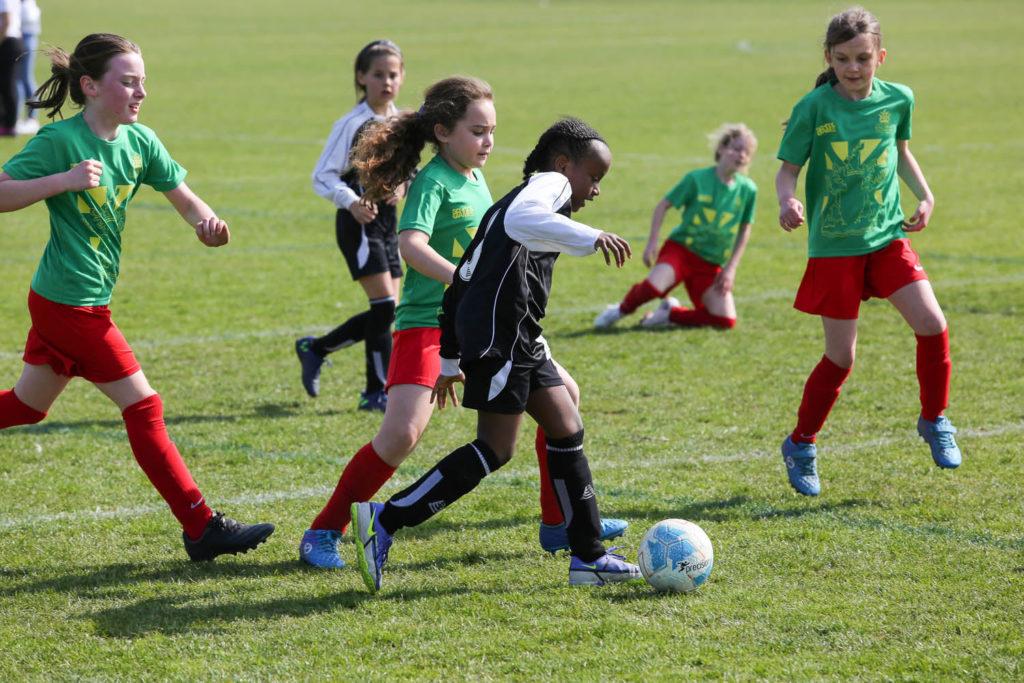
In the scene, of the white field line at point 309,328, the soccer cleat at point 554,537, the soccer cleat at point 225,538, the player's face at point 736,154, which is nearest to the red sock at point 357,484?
the soccer cleat at point 225,538

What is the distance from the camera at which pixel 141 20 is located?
47.2m

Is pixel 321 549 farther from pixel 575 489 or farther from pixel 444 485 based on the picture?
pixel 575 489

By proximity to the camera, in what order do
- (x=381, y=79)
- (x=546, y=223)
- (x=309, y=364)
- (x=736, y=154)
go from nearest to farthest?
(x=546, y=223) < (x=381, y=79) < (x=309, y=364) < (x=736, y=154)

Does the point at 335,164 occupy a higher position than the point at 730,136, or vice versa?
the point at 335,164

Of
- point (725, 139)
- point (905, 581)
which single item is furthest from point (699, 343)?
point (905, 581)

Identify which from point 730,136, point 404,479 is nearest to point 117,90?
point 404,479

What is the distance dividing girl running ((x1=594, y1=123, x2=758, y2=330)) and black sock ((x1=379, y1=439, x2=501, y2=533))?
4.93 metres

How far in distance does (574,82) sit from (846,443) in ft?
73.8

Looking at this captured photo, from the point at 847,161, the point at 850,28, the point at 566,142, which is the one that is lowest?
the point at 847,161

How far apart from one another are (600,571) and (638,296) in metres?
5.10

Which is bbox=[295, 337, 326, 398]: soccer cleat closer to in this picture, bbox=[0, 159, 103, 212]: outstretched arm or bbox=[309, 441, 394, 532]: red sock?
bbox=[309, 441, 394, 532]: red sock

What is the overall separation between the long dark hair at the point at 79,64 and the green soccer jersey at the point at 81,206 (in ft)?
0.41

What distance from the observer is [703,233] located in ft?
33.0

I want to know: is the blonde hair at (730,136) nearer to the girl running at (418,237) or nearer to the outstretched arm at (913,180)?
the outstretched arm at (913,180)
